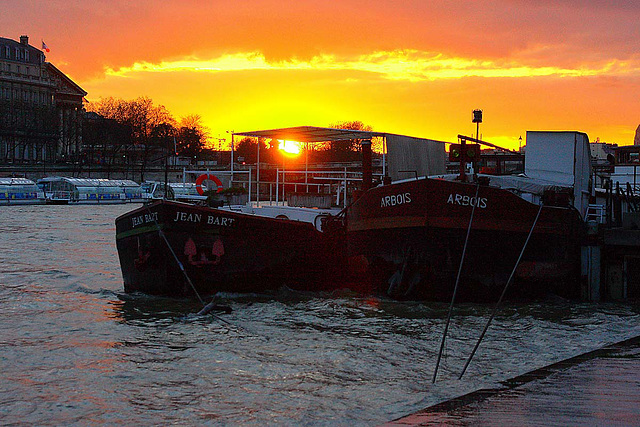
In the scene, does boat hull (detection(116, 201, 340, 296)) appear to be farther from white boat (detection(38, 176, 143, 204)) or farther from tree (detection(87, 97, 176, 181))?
Result: tree (detection(87, 97, 176, 181))

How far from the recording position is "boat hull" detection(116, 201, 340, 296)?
17891 mm

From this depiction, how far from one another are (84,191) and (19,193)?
345 inches

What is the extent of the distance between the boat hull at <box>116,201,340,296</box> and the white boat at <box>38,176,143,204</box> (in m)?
72.2

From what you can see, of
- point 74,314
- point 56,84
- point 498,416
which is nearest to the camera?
point 498,416

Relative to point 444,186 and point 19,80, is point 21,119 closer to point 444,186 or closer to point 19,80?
point 19,80

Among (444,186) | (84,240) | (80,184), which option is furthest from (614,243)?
(80,184)

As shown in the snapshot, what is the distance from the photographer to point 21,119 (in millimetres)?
131625

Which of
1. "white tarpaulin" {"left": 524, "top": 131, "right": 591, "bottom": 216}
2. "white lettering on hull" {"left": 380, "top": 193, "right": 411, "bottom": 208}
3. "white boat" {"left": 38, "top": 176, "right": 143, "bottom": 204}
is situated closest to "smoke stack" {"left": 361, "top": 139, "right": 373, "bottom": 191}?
"white lettering on hull" {"left": 380, "top": 193, "right": 411, "bottom": 208}

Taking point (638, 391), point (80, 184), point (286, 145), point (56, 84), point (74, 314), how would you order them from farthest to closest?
point (56, 84)
point (80, 184)
point (286, 145)
point (74, 314)
point (638, 391)

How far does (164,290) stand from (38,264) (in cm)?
1186

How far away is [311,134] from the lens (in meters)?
22.5

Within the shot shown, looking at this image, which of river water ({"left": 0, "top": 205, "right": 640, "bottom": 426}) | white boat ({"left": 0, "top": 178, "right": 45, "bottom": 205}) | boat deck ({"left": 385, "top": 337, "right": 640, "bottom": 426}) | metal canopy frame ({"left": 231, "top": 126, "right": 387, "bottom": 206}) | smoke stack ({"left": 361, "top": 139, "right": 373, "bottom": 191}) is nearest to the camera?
boat deck ({"left": 385, "top": 337, "right": 640, "bottom": 426})

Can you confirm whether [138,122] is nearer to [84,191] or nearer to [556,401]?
[84,191]

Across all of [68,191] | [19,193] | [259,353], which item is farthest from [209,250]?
[68,191]
